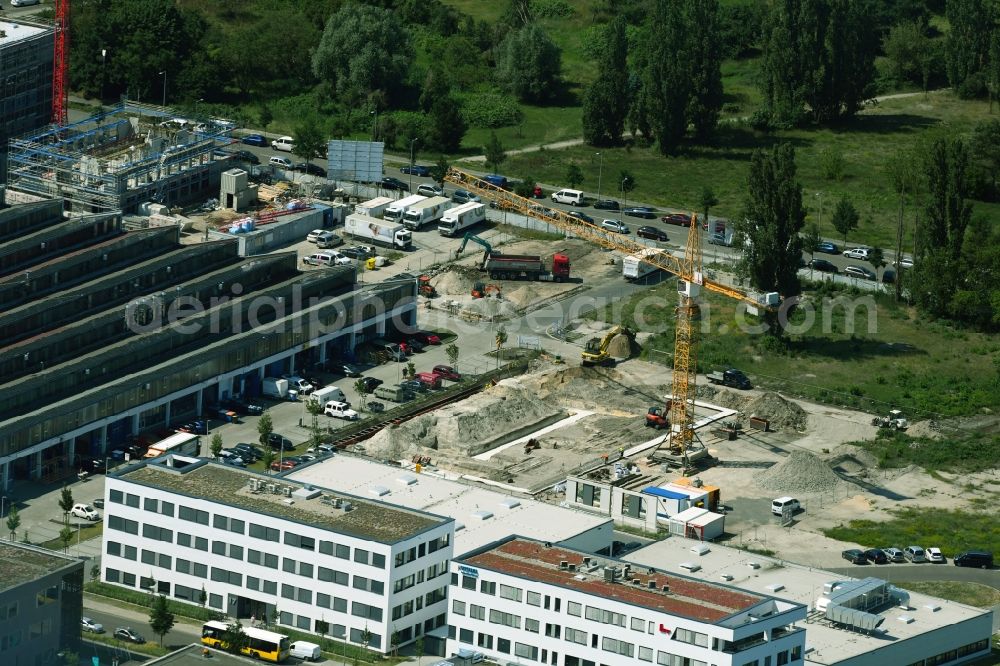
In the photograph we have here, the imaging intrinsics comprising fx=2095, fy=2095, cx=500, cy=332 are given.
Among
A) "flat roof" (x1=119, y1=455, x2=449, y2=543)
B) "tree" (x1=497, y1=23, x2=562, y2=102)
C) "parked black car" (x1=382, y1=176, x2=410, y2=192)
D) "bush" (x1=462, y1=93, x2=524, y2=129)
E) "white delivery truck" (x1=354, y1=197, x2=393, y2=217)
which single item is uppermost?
"tree" (x1=497, y1=23, x2=562, y2=102)

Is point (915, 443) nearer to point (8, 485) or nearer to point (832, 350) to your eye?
point (832, 350)

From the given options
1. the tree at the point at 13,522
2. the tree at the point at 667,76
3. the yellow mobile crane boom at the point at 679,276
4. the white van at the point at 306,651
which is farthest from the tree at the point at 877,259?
the tree at the point at 13,522

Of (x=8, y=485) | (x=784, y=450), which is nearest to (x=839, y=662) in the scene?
(x=784, y=450)

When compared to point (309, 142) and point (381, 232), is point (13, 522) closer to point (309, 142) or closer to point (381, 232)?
point (381, 232)

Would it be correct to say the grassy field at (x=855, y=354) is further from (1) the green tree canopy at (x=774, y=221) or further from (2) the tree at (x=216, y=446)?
(2) the tree at (x=216, y=446)

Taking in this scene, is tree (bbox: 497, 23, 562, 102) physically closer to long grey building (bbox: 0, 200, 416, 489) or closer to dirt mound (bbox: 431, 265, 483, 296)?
dirt mound (bbox: 431, 265, 483, 296)

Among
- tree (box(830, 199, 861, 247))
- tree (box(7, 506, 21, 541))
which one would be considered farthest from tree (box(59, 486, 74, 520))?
tree (box(830, 199, 861, 247))

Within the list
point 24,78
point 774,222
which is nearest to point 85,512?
point 774,222
